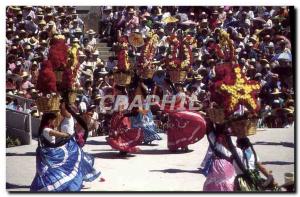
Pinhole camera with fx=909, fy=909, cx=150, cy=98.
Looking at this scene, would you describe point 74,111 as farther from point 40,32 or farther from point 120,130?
point 40,32

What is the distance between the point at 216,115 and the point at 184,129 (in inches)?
100

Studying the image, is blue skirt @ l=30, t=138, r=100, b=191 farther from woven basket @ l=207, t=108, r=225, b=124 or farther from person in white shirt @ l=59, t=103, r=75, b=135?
woven basket @ l=207, t=108, r=225, b=124

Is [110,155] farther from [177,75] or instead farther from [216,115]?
[216,115]

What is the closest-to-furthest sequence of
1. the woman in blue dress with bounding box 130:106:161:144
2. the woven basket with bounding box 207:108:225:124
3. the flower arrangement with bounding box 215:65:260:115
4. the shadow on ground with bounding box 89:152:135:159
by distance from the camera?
the flower arrangement with bounding box 215:65:260:115, the woven basket with bounding box 207:108:225:124, the shadow on ground with bounding box 89:152:135:159, the woman in blue dress with bounding box 130:106:161:144

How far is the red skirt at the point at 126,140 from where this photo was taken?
49.0ft

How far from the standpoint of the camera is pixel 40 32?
16.0 meters

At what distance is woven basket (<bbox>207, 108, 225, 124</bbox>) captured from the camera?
12.9 meters

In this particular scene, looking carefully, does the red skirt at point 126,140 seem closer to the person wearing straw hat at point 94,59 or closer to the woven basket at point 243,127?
the person wearing straw hat at point 94,59

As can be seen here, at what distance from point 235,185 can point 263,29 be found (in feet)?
12.2

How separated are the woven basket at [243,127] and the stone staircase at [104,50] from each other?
3611 mm

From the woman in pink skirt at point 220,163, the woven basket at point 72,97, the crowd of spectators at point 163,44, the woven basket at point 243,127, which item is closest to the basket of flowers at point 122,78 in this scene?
the crowd of spectators at point 163,44

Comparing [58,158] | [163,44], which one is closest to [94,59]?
[163,44]

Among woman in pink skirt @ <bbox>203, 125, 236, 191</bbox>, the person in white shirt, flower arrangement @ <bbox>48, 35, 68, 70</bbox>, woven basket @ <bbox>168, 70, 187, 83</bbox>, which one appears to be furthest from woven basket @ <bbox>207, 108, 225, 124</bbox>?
flower arrangement @ <bbox>48, 35, 68, 70</bbox>

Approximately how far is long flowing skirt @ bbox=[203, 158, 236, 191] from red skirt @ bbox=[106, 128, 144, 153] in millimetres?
2165
